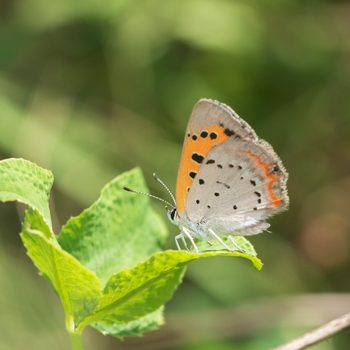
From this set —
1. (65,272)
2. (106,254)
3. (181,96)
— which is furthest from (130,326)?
(181,96)

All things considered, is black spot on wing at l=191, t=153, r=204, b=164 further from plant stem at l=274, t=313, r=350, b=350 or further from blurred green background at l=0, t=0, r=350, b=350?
blurred green background at l=0, t=0, r=350, b=350

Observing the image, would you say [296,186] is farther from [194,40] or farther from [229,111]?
[229,111]

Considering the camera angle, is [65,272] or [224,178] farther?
[224,178]

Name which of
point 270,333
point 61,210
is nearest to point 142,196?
point 270,333

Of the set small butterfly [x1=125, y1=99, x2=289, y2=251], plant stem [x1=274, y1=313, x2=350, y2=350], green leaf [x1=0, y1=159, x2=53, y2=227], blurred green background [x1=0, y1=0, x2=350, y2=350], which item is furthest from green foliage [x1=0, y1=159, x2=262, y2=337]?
blurred green background [x1=0, y1=0, x2=350, y2=350]

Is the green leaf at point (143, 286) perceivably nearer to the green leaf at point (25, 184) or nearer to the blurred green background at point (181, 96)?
the green leaf at point (25, 184)

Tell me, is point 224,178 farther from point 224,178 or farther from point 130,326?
point 130,326
